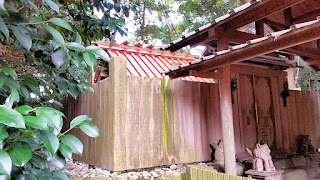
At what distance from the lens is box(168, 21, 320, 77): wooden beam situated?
2.35 metres

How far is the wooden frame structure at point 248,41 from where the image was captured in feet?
8.33

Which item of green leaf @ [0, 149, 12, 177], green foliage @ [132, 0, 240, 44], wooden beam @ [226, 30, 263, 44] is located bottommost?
green leaf @ [0, 149, 12, 177]

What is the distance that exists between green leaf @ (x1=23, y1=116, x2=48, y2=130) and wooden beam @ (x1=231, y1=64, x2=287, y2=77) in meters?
3.94

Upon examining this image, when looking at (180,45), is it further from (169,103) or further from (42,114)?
(42,114)

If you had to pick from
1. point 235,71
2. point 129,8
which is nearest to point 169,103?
point 235,71

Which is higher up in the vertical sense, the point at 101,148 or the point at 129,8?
the point at 129,8

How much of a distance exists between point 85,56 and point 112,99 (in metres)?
2.36

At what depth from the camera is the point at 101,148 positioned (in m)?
3.71

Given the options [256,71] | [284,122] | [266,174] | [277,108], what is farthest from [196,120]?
[284,122]

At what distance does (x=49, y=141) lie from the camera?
2.81 feet

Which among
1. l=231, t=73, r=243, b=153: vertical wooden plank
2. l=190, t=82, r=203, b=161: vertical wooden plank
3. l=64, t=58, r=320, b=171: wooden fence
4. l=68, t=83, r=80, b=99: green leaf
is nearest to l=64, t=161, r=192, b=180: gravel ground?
l=64, t=58, r=320, b=171: wooden fence

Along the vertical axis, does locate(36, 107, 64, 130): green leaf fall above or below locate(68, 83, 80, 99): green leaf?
below

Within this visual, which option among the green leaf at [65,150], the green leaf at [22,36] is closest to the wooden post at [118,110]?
the green leaf at [22,36]

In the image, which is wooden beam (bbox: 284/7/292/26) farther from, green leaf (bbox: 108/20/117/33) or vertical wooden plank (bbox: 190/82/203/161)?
green leaf (bbox: 108/20/117/33)
